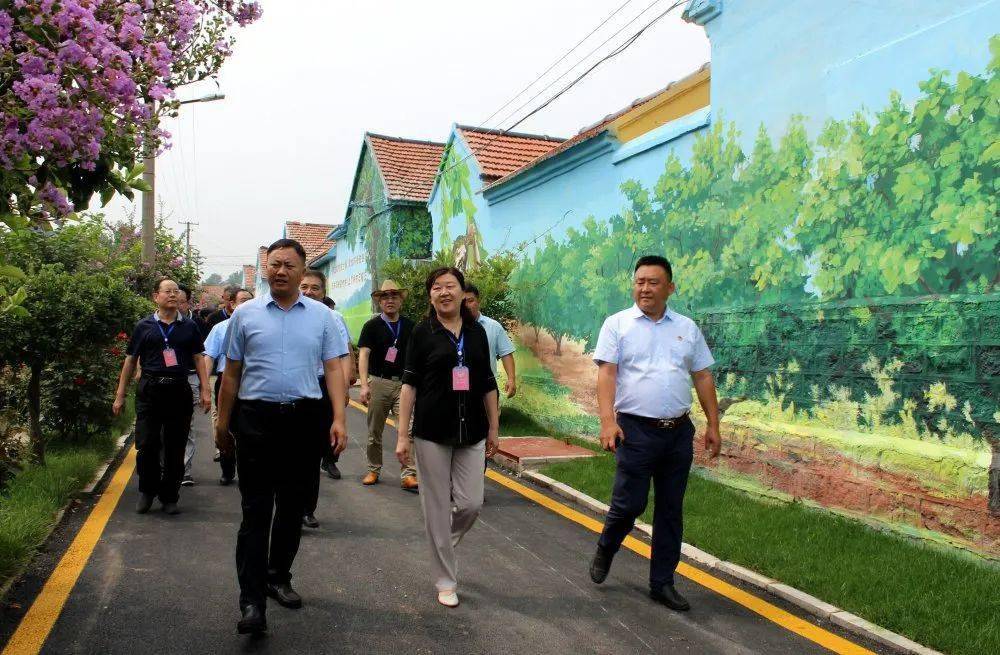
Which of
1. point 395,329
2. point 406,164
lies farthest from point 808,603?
point 406,164

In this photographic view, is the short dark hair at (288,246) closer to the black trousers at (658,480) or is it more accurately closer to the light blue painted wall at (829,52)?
the black trousers at (658,480)

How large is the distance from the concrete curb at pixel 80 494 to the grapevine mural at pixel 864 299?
5551 millimetres

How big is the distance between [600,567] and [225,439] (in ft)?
7.59

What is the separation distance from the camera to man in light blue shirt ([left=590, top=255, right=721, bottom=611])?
189 inches

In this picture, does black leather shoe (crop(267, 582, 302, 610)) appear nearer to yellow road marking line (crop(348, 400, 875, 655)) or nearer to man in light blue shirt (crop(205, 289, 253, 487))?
man in light blue shirt (crop(205, 289, 253, 487))

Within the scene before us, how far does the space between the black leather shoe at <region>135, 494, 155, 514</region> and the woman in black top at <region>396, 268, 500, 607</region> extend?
9.55ft

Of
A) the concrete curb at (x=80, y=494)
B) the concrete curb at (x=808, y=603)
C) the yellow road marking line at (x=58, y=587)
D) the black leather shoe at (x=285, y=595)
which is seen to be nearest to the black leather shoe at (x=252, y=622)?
the black leather shoe at (x=285, y=595)

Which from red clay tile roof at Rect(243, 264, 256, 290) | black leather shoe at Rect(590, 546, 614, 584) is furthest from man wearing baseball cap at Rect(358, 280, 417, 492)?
red clay tile roof at Rect(243, 264, 256, 290)

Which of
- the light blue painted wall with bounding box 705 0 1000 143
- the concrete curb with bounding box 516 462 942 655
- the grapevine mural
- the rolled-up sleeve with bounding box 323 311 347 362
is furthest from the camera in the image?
the light blue painted wall with bounding box 705 0 1000 143

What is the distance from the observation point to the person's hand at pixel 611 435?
4801 mm

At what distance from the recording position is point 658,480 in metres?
4.93

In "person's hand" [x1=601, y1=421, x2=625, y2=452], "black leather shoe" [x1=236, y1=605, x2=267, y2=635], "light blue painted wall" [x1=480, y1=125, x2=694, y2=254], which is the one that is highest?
"light blue painted wall" [x1=480, y1=125, x2=694, y2=254]

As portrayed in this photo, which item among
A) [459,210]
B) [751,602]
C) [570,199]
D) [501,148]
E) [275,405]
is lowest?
[751,602]

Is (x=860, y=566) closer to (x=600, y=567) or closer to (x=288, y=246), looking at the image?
(x=600, y=567)
